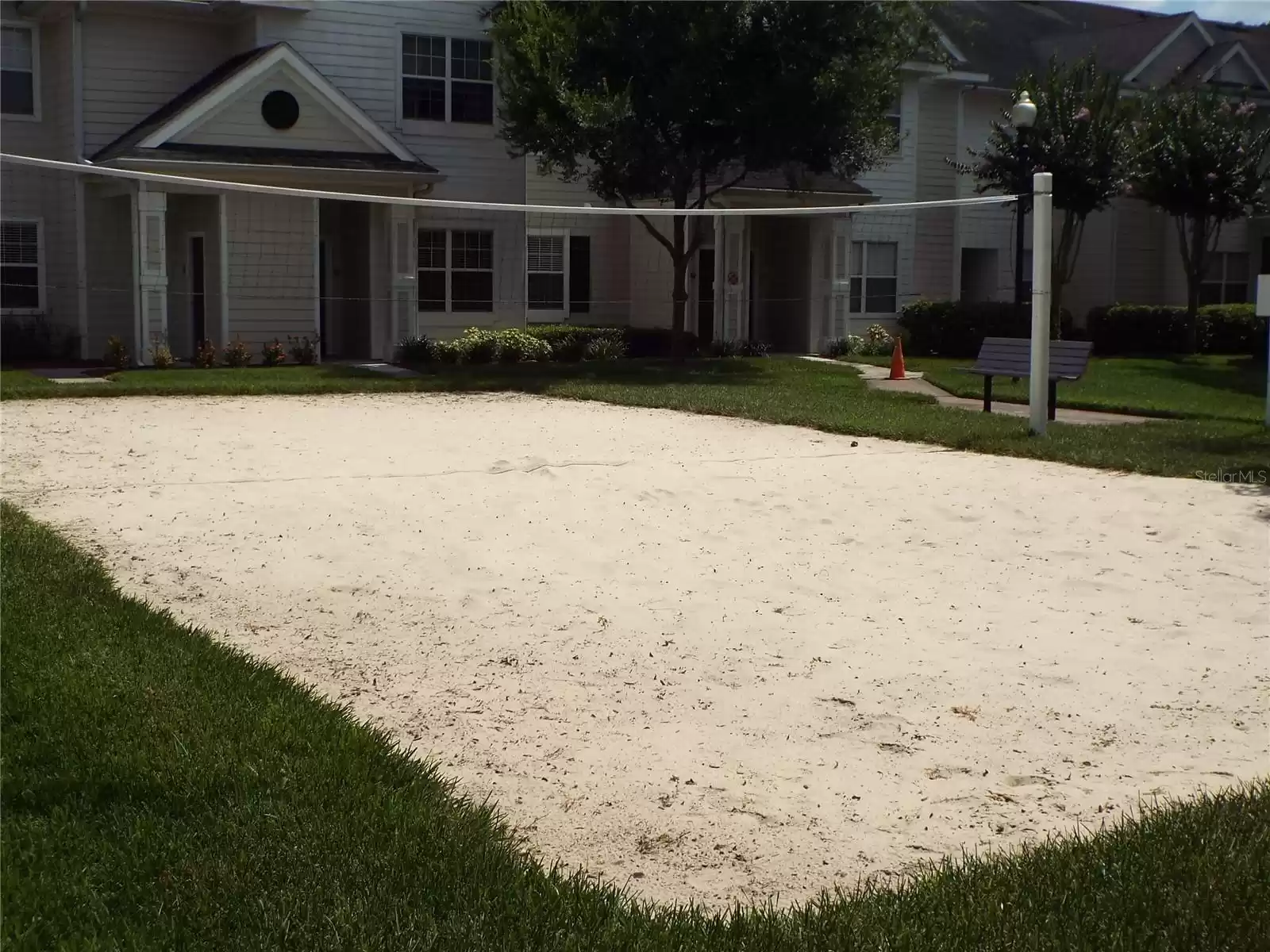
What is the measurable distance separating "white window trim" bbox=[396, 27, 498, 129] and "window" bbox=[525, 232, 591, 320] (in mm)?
2248

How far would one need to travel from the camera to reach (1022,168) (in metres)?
26.8

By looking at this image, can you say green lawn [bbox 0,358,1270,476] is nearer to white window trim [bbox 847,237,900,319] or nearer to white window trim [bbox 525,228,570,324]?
white window trim [bbox 525,228,570,324]

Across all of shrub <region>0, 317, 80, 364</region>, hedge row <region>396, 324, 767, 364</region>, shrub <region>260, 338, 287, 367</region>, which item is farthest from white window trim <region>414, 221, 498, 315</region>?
shrub <region>0, 317, 80, 364</region>

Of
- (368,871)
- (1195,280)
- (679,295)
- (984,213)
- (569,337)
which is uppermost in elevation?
(984,213)

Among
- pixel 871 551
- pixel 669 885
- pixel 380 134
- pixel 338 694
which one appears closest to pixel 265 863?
pixel 669 885

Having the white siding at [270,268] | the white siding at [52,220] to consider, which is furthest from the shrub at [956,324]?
the white siding at [52,220]

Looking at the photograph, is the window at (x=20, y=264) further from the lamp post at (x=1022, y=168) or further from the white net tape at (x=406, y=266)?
the lamp post at (x=1022, y=168)

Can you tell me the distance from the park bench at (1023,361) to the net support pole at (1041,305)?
139 centimetres

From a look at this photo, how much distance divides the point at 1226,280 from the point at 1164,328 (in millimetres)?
6211

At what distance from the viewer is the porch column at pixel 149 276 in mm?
23312

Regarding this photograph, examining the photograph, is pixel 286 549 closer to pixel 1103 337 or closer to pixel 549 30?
pixel 549 30

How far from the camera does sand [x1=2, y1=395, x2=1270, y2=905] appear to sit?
5.27 meters

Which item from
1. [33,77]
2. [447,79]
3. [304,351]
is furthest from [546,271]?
[33,77]

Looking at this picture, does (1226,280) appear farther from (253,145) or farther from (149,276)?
(149,276)
